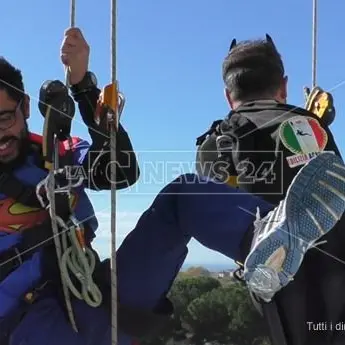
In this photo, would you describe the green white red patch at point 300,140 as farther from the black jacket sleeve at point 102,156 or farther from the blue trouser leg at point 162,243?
the black jacket sleeve at point 102,156

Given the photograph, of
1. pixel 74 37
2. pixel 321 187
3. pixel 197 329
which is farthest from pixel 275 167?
pixel 197 329

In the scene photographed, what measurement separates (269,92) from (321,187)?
27 centimetres

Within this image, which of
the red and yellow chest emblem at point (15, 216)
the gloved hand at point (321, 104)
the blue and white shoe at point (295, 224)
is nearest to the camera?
the blue and white shoe at point (295, 224)

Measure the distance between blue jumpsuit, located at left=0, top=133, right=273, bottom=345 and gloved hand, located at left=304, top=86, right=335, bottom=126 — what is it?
0.34 metres

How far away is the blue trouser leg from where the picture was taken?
2.89ft

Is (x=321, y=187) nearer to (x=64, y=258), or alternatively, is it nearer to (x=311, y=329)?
(x=311, y=329)

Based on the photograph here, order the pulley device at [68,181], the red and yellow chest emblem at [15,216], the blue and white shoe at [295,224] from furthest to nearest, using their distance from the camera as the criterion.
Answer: the red and yellow chest emblem at [15,216] → the pulley device at [68,181] → the blue and white shoe at [295,224]

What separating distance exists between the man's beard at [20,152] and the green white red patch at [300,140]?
0.40 metres

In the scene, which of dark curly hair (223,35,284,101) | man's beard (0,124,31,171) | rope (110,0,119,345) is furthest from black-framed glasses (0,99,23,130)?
dark curly hair (223,35,284,101)

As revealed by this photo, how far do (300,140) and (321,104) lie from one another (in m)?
0.26

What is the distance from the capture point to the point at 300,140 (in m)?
0.96

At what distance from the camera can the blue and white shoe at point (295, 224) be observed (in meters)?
0.84

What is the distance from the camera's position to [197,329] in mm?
6211

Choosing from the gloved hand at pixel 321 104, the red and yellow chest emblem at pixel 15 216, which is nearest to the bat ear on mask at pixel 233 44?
the gloved hand at pixel 321 104
